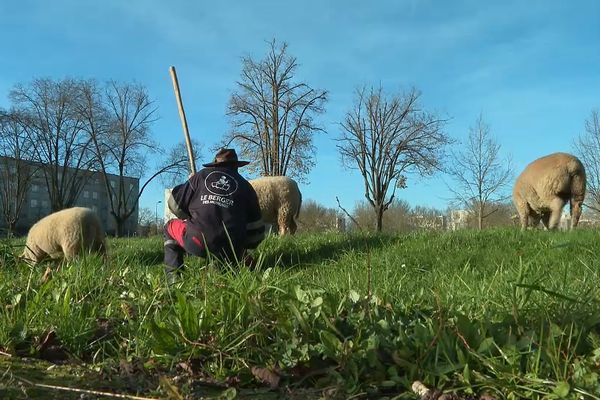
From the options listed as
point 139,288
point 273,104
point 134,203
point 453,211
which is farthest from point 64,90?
point 139,288

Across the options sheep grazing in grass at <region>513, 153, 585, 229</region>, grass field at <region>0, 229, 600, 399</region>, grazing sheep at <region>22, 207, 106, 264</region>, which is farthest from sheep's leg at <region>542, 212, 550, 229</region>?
grass field at <region>0, 229, 600, 399</region>

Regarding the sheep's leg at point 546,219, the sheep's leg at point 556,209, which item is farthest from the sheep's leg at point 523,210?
the sheep's leg at point 556,209

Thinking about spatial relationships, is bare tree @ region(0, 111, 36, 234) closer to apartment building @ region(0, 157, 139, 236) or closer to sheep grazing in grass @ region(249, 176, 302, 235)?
apartment building @ region(0, 157, 139, 236)

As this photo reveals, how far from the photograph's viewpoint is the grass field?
2.13m

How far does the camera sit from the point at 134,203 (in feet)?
167

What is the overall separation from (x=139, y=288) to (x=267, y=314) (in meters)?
1.33

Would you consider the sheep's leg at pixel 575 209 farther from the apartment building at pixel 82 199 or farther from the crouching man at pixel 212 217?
the apartment building at pixel 82 199

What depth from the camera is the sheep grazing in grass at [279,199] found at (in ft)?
48.0

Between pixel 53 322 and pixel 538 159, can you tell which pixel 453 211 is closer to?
pixel 538 159

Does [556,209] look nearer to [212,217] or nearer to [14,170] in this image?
[212,217]

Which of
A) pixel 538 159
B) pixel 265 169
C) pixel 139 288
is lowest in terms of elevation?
pixel 139 288

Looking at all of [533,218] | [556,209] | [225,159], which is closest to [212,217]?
[225,159]

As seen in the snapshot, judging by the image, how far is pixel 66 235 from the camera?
9.51 metres

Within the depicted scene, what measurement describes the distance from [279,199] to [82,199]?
74971 mm
